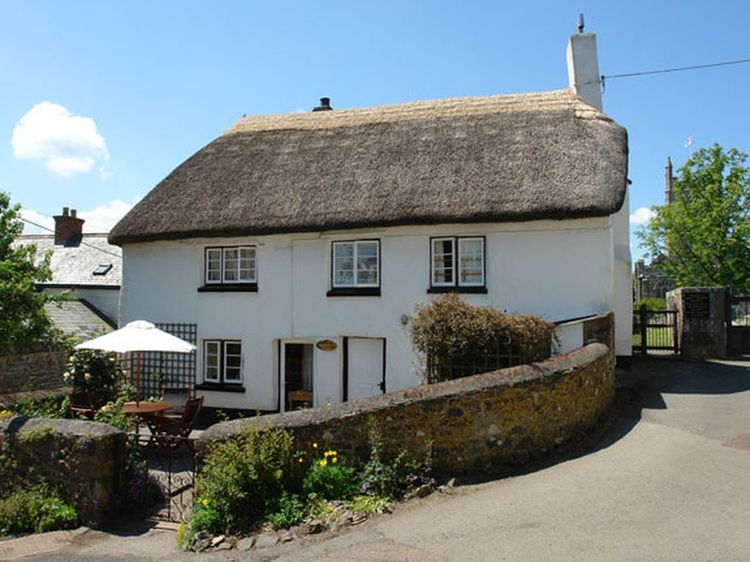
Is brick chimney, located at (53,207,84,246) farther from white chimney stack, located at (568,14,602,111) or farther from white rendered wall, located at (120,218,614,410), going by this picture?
white chimney stack, located at (568,14,602,111)

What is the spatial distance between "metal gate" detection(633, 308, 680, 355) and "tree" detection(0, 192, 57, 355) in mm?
15792

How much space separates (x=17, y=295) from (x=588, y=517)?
14675mm

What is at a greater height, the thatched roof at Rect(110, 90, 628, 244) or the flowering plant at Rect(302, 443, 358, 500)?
the thatched roof at Rect(110, 90, 628, 244)

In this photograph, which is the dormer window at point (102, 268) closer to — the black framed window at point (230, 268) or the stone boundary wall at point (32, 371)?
the stone boundary wall at point (32, 371)

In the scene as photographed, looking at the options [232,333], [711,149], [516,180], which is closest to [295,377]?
[232,333]

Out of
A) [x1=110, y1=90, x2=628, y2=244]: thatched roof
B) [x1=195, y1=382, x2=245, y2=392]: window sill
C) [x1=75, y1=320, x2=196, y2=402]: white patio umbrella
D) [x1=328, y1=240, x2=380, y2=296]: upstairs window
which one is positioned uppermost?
[x1=110, y1=90, x2=628, y2=244]: thatched roof

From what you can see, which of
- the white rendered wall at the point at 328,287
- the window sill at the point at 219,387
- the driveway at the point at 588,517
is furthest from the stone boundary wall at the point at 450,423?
the window sill at the point at 219,387

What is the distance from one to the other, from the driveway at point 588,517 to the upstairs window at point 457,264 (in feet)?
16.0

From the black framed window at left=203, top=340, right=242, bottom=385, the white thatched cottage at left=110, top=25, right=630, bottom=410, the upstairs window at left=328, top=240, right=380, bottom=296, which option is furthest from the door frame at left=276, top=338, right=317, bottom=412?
the upstairs window at left=328, top=240, right=380, bottom=296

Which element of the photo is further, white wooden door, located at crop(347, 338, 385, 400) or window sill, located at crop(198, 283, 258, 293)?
window sill, located at crop(198, 283, 258, 293)

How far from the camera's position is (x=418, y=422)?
7.64m

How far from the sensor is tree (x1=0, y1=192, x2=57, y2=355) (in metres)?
15.3

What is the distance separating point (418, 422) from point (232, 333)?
8076 millimetres

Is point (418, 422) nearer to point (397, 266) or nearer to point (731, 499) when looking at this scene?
point (731, 499)
